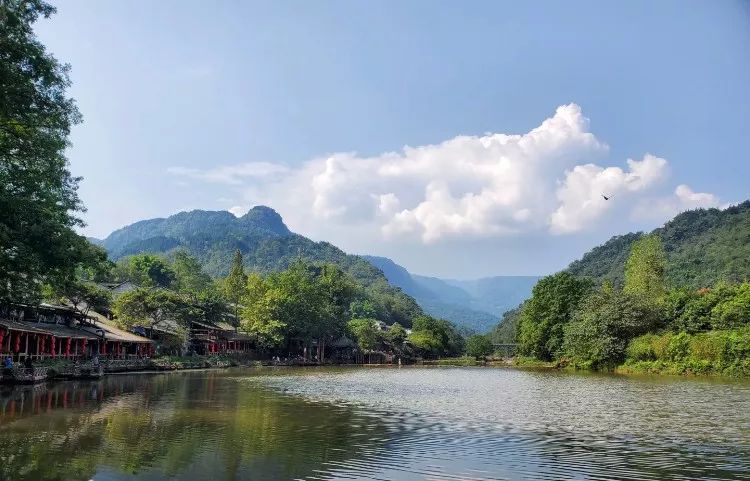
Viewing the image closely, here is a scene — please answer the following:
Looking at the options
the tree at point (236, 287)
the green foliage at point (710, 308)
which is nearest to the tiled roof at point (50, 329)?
the tree at point (236, 287)

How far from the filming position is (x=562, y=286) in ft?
287

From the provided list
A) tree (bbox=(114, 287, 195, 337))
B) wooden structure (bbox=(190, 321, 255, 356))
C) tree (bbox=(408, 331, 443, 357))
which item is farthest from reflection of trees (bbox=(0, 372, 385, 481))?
tree (bbox=(408, 331, 443, 357))

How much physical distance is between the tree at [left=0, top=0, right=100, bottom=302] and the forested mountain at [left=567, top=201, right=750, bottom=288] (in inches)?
3710

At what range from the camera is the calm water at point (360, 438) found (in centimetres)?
1299

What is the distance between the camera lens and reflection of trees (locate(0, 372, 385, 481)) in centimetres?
1300

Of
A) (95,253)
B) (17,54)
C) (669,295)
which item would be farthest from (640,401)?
(669,295)

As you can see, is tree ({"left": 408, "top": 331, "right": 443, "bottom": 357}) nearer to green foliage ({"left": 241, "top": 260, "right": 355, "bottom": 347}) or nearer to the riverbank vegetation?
green foliage ({"left": 241, "top": 260, "right": 355, "bottom": 347})

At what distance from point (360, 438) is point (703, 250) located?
138 m

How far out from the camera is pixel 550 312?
87.1m

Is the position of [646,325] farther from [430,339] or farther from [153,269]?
[153,269]

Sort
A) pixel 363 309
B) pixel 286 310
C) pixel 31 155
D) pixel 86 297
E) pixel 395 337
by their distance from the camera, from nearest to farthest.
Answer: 1. pixel 31 155
2. pixel 86 297
3. pixel 286 310
4. pixel 395 337
5. pixel 363 309

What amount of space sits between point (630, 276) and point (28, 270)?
2880 inches

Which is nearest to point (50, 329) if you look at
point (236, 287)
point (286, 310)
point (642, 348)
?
point (286, 310)

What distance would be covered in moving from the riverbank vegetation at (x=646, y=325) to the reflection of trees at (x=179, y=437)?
1811 inches
